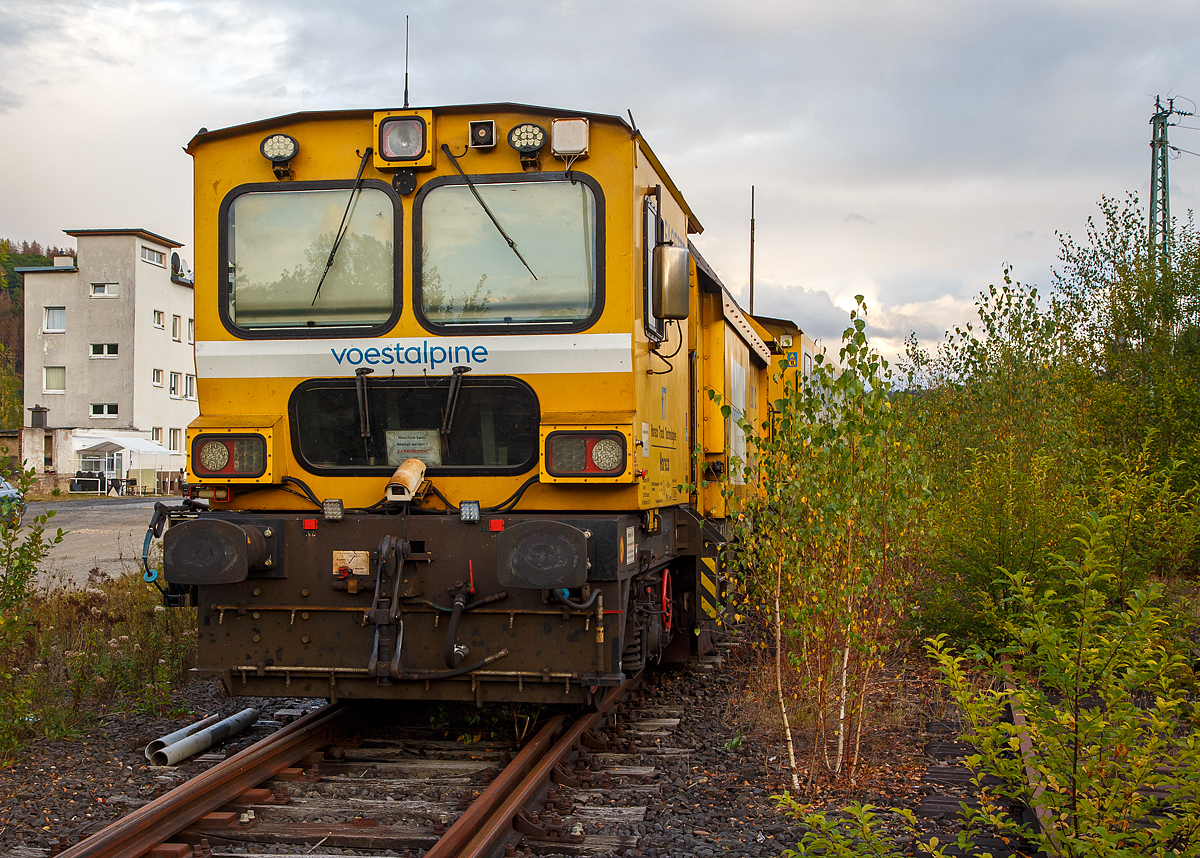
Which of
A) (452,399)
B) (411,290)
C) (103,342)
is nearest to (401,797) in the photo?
(452,399)

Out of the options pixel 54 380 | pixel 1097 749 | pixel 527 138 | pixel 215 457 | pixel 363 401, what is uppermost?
pixel 54 380

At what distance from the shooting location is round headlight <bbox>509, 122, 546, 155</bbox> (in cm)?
A: 549

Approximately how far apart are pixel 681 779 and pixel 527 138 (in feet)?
11.3

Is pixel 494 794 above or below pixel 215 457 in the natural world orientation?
below

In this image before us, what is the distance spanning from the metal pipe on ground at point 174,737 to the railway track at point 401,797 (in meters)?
0.54

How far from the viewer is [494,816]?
4.43 m

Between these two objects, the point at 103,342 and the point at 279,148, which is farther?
the point at 103,342

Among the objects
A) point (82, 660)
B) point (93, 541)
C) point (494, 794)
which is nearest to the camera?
point (494, 794)

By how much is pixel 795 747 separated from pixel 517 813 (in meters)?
2.16

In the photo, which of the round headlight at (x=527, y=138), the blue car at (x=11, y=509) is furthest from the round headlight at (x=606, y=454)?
the blue car at (x=11, y=509)

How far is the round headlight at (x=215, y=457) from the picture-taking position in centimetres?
564

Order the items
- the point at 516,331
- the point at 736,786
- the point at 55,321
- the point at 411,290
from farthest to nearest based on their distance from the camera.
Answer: the point at 55,321, the point at 411,290, the point at 516,331, the point at 736,786

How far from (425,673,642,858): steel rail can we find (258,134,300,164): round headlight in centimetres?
344

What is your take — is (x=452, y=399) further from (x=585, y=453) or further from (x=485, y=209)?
(x=485, y=209)
